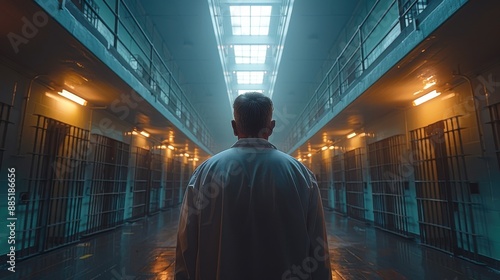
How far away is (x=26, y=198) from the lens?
400 centimetres

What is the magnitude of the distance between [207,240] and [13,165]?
14.0 ft

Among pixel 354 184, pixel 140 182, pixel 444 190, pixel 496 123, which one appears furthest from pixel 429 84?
pixel 140 182

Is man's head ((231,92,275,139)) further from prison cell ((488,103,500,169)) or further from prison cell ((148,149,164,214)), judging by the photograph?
prison cell ((148,149,164,214))

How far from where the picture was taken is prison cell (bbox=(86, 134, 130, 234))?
5789 millimetres

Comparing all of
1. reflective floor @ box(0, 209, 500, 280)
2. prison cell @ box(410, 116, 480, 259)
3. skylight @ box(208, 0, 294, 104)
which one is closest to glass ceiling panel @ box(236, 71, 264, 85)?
skylight @ box(208, 0, 294, 104)

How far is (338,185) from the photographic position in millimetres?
10273

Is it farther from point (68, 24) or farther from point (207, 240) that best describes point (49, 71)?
point (207, 240)

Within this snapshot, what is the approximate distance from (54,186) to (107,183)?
1730mm

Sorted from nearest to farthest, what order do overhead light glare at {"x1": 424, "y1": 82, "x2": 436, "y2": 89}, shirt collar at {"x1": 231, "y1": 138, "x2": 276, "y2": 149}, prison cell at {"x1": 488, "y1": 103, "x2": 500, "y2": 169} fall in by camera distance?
1. shirt collar at {"x1": 231, "y1": 138, "x2": 276, "y2": 149}
2. prison cell at {"x1": 488, "y1": 103, "x2": 500, "y2": 169}
3. overhead light glare at {"x1": 424, "y1": 82, "x2": 436, "y2": 89}

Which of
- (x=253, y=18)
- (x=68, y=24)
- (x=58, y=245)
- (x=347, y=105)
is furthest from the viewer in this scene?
(x=253, y=18)

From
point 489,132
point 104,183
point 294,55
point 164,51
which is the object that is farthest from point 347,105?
point 164,51

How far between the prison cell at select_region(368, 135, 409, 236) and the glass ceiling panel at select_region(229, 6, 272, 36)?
16.3 feet

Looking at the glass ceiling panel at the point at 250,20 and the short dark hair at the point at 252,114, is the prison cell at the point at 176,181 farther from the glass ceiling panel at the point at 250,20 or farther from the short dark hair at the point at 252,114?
the short dark hair at the point at 252,114

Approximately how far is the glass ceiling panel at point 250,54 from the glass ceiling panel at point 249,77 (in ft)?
2.76
